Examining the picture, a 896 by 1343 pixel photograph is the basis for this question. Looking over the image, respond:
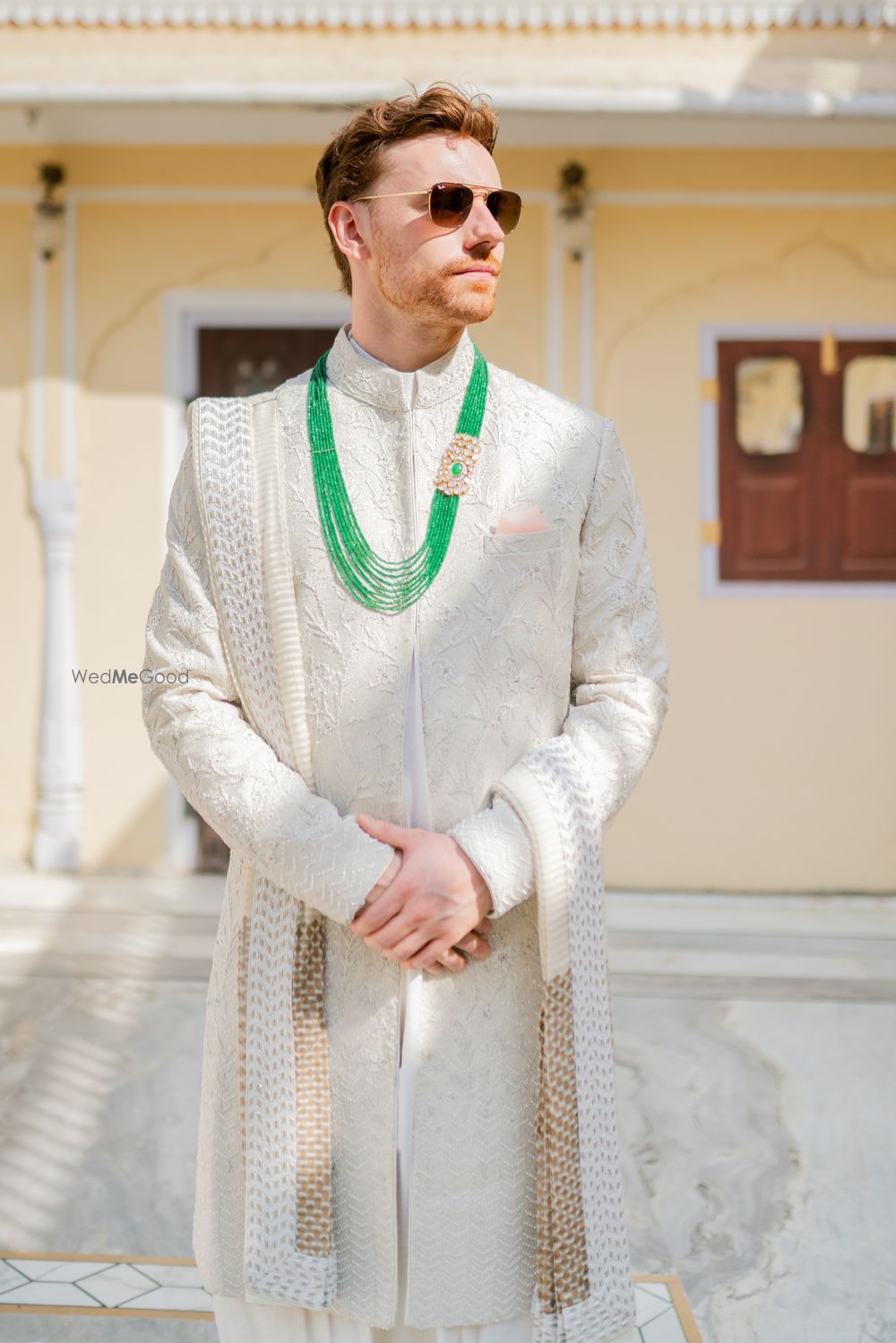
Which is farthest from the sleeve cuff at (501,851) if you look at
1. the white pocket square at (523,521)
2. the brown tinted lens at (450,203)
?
the brown tinted lens at (450,203)

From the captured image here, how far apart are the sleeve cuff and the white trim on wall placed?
4.40 m

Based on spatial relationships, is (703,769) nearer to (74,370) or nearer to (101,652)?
(101,652)

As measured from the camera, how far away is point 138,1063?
364 centimetres

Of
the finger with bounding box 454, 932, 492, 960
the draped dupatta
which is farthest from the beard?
the finger with bounding box 454, 932, 492, 960

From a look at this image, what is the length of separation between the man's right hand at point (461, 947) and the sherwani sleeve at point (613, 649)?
116mm

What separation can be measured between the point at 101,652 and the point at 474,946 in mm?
4550

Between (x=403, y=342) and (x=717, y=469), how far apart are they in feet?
14.3

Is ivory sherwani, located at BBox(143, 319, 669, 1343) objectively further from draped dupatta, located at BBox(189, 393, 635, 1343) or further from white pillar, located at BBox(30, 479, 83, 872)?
white pillar, located at BBox(30, 479, 83, 872)

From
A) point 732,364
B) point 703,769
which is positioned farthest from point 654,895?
point 732,364

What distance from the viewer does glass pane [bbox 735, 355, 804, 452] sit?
5.71 meters

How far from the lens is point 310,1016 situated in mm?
1509

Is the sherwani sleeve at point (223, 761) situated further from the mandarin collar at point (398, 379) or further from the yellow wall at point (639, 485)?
the yellow wall at point (639, 485)

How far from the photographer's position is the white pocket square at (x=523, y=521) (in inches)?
61.4

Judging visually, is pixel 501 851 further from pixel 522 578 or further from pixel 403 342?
pixel 403 342
